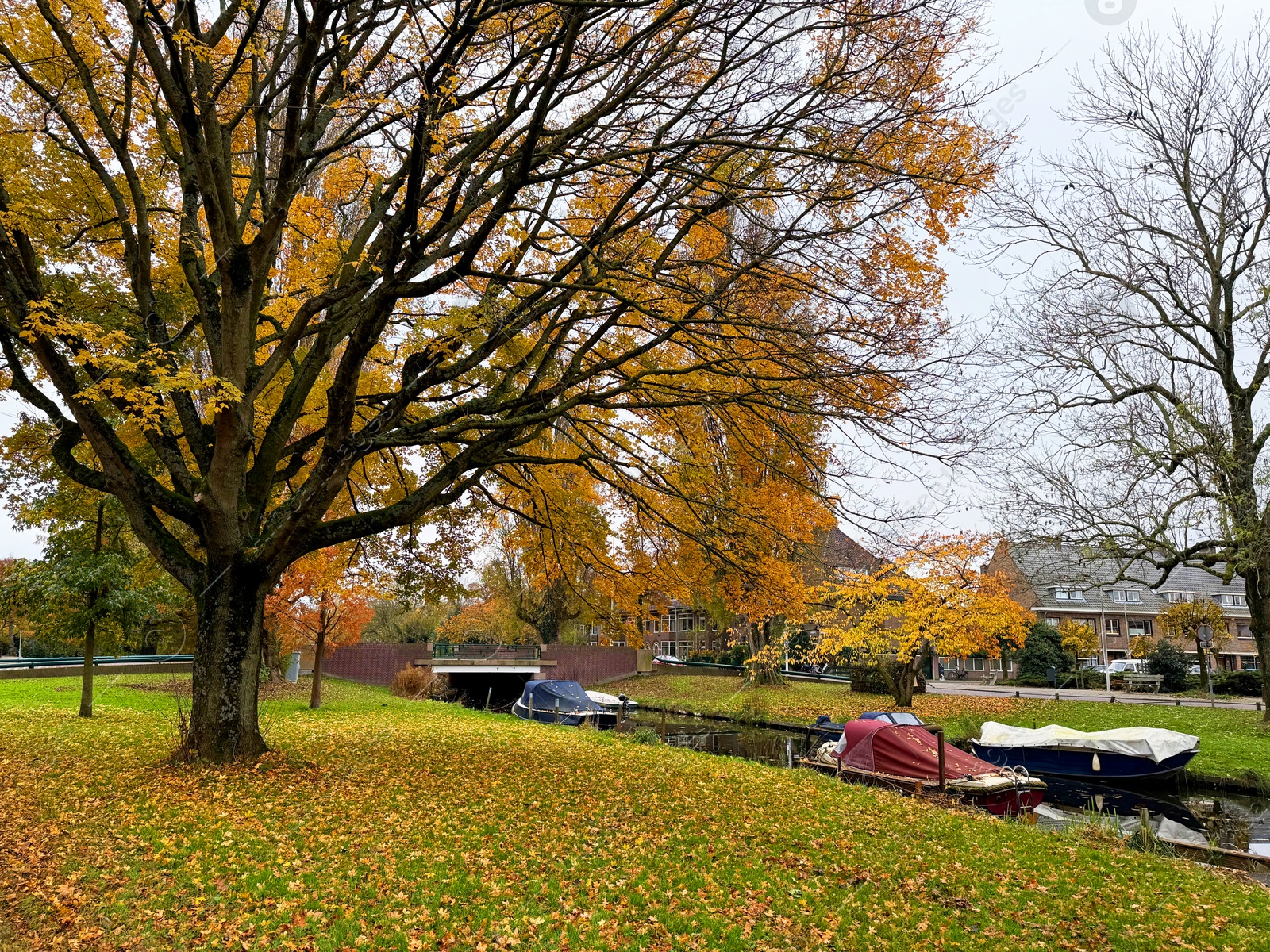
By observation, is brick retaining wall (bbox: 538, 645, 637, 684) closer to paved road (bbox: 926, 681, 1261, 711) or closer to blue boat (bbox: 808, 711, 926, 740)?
paved road (bbox: 926, 681, 1261, 711)

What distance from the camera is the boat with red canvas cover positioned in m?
12.7

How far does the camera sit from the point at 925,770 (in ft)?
43.5

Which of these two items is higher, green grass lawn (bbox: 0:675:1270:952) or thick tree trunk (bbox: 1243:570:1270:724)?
thick tree trunk (bbox: 1243:570:1270:724)

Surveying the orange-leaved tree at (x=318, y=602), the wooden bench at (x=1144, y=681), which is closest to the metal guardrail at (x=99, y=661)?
the orange-leaved tree at (x=318, y=602)

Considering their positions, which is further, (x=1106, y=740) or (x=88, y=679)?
(x=1106, y=740)

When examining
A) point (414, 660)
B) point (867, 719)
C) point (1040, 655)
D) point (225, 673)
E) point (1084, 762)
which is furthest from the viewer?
point (1040, 655)

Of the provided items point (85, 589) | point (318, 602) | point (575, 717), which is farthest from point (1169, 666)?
point (85, 589)

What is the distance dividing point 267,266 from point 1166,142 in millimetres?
20249

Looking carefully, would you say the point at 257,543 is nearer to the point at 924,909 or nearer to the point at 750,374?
the point at 750,374

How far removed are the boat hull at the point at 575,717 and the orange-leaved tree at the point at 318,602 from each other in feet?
20.5

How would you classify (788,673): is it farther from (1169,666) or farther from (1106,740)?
(1106,740)

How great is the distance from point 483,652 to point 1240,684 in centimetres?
3469

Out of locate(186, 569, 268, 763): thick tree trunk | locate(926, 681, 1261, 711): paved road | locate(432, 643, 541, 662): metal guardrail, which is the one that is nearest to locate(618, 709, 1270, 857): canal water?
locate(926, 681, 1261, 711): paved road

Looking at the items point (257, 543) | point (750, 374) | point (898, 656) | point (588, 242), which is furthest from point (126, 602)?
point (898, 656)
